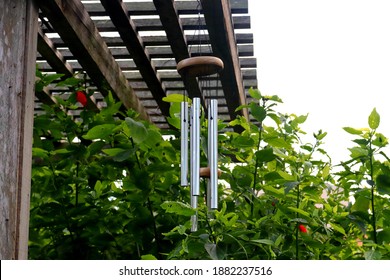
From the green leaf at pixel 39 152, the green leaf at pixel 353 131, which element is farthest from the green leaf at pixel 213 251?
the green leaf at pixel 39 152

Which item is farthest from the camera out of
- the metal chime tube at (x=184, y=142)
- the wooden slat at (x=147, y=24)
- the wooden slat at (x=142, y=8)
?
the wooden slat at (x=147, y=24)

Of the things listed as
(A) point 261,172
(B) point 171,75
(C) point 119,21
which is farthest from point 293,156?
(B) point 171,75

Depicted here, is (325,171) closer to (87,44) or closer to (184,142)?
(184,142)

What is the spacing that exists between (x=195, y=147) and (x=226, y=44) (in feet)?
4.19

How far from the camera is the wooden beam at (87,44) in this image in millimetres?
3023

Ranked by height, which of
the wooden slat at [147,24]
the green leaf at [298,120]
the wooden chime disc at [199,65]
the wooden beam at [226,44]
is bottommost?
the green leaf at [298,120]

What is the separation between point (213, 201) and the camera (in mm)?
2578

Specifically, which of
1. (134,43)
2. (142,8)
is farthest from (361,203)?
(134,43)

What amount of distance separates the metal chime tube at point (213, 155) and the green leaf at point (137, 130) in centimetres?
25

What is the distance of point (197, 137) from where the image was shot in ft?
8.83

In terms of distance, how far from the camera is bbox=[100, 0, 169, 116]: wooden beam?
11.6 feet

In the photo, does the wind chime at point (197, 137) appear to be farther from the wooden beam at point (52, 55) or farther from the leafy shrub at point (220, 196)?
the wooden beam at point (52, 55)

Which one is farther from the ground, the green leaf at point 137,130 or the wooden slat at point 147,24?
the wooden slat at point 147,24
